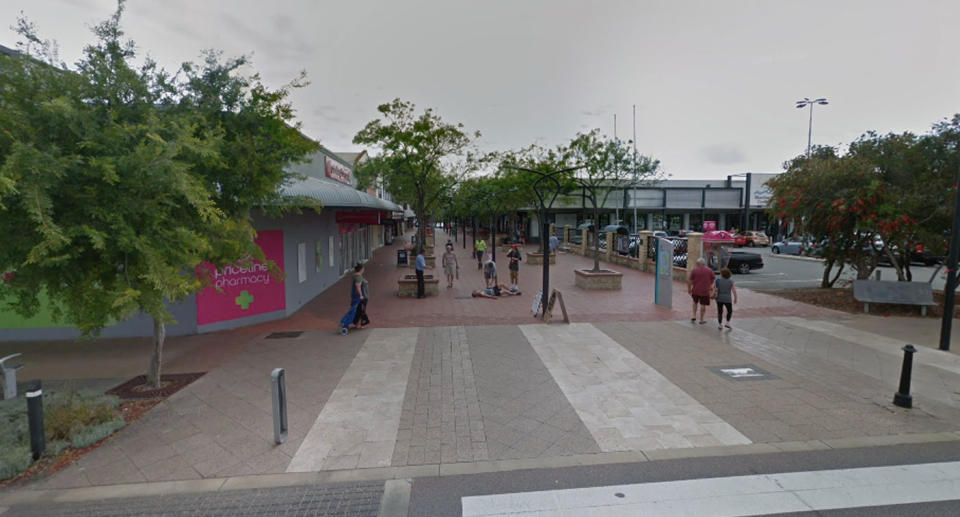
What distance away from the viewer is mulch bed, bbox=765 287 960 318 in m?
12.3

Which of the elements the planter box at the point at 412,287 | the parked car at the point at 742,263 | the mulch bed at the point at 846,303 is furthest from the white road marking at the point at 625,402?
the parked car at the point at 742,263

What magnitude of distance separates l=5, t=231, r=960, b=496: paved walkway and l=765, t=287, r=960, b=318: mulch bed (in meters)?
1.82

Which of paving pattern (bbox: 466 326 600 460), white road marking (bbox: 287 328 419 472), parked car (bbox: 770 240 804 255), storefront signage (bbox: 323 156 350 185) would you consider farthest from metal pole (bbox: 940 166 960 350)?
parked car (bbox: 770 240 804 255)

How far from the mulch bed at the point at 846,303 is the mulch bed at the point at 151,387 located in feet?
52.5

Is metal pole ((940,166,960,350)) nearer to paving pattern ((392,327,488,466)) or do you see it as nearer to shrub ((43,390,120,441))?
paving pattern ((392,327,488,466))

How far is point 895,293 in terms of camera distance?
12227 millimetres

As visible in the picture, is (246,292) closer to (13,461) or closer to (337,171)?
(13,461)

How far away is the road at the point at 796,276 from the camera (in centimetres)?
1786

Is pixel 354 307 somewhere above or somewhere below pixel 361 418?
above

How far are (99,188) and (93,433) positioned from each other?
291 cm

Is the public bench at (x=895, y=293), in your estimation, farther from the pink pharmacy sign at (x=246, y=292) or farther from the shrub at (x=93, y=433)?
the shrub at (x=93, y=433)

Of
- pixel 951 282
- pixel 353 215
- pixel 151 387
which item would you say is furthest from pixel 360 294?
pixel 951 282

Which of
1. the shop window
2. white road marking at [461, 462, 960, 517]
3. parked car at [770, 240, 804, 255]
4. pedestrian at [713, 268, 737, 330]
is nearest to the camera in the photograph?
white road marking at [461, 462, 960, 517]

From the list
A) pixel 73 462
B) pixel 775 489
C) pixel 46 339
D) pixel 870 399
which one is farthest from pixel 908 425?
pixel 46 339
